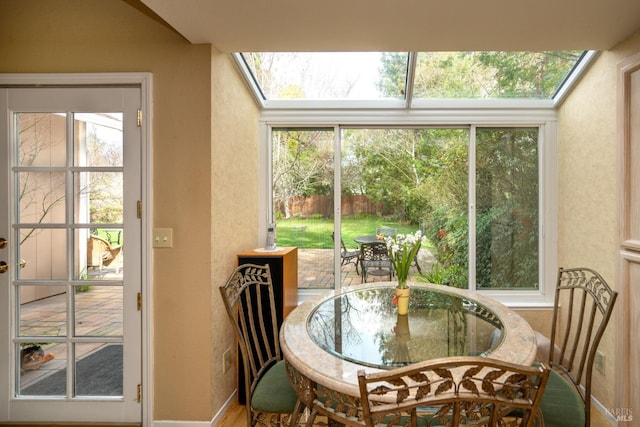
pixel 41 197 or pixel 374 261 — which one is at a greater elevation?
pixel 41 197

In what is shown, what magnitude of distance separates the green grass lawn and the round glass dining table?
1.03 metres

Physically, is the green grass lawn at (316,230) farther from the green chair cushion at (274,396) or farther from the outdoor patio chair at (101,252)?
the green chair cushion at (274,396)

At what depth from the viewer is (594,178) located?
7.52 feet

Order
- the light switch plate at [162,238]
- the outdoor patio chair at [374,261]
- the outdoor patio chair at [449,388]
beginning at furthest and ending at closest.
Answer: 1. the outdoor patio chair at [374,261]
2. the light switch plate at [162,238]
3. the outdoor patio chair at [449,388]

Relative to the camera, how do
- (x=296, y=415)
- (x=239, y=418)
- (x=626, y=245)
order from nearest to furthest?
(x=296, y=415), (x=626, y=245), (x=239, y=418)

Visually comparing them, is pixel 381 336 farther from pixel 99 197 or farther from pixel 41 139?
pixel 41 139

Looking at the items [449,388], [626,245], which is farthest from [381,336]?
[626,245]

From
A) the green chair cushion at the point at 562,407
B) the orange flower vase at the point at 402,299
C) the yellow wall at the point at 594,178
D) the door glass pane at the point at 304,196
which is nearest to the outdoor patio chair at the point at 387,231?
the door glass pane at the point at 304,196

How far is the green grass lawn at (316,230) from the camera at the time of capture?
2.99 metres

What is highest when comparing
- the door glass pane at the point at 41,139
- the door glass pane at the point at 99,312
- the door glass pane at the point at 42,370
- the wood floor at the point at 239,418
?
the door glass pane at the point at 41,139

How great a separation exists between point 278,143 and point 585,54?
2477mm

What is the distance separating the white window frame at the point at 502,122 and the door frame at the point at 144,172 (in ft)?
3.61

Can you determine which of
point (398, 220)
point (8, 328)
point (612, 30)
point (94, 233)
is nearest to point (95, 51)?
point (94, 233)

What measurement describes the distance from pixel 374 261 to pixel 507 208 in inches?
50.7
